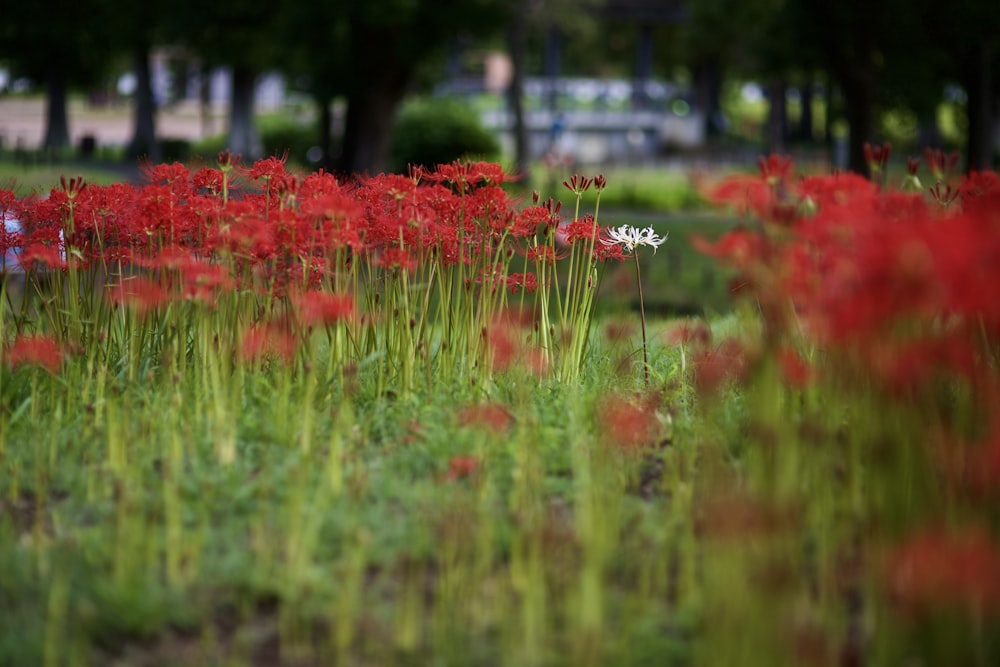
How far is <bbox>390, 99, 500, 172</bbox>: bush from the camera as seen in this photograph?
105 feet

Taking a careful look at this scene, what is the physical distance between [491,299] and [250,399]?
1167 millimetres

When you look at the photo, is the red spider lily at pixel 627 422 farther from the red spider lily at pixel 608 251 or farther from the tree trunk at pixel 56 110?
the tree trunk at pixel 56 110

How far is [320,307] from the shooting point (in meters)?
4.56

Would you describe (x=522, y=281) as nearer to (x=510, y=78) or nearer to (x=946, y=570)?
(x=946, y=570)

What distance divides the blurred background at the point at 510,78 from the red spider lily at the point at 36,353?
46.8 inches

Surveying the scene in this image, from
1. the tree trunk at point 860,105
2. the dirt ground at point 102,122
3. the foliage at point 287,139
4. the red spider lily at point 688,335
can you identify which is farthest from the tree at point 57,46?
the red spider lily at point 688,335

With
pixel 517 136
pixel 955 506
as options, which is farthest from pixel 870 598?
pixel 517 136

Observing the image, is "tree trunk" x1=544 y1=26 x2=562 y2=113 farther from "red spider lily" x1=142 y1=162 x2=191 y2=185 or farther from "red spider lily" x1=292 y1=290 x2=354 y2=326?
"red spider lily" x1=292 y1=290 x2=354 y2=326

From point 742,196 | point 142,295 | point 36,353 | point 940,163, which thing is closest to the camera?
point 742,196

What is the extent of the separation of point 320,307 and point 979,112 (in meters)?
18.3

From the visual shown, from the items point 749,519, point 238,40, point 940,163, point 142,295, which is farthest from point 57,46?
point 749,519

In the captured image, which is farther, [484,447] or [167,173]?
[167,173]

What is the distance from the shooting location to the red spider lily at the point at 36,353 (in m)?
4.92

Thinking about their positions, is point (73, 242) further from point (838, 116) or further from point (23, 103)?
point (23, 103)
